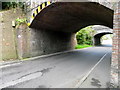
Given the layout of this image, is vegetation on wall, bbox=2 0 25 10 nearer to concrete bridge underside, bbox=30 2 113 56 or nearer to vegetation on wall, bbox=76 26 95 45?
concrete bridge underside, bbox=30 2 113 56

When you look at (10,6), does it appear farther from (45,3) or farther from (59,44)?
(59,44)

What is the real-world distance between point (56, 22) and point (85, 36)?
17866 millimetres

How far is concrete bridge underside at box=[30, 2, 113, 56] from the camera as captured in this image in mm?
6835

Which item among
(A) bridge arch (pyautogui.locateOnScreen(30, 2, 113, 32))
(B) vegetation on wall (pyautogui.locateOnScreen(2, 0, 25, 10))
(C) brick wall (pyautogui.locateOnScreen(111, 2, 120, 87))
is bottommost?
(C) brick wall (pyautogui.locateOnScreen(111, 2, 120, 87))

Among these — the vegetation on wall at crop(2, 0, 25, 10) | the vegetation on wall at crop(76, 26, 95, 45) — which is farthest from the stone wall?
the vegetation on wall at crop(76, 26, 95, 45)

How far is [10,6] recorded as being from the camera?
8383 mm

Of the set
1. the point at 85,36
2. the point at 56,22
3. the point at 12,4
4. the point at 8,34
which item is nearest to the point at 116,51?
the point at 56,22

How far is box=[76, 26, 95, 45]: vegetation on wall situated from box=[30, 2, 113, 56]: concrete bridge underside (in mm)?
10804

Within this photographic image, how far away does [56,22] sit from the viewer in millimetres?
9891

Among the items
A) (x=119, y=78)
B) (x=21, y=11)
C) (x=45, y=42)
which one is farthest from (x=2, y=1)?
(x=119, y=78)

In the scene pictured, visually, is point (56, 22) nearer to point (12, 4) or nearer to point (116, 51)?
point (12, 4)

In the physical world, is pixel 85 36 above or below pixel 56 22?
below

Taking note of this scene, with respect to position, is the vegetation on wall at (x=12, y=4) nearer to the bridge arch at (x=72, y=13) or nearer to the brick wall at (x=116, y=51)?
the bridge arch at (x=72, y=13)

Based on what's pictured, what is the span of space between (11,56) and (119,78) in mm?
7505
